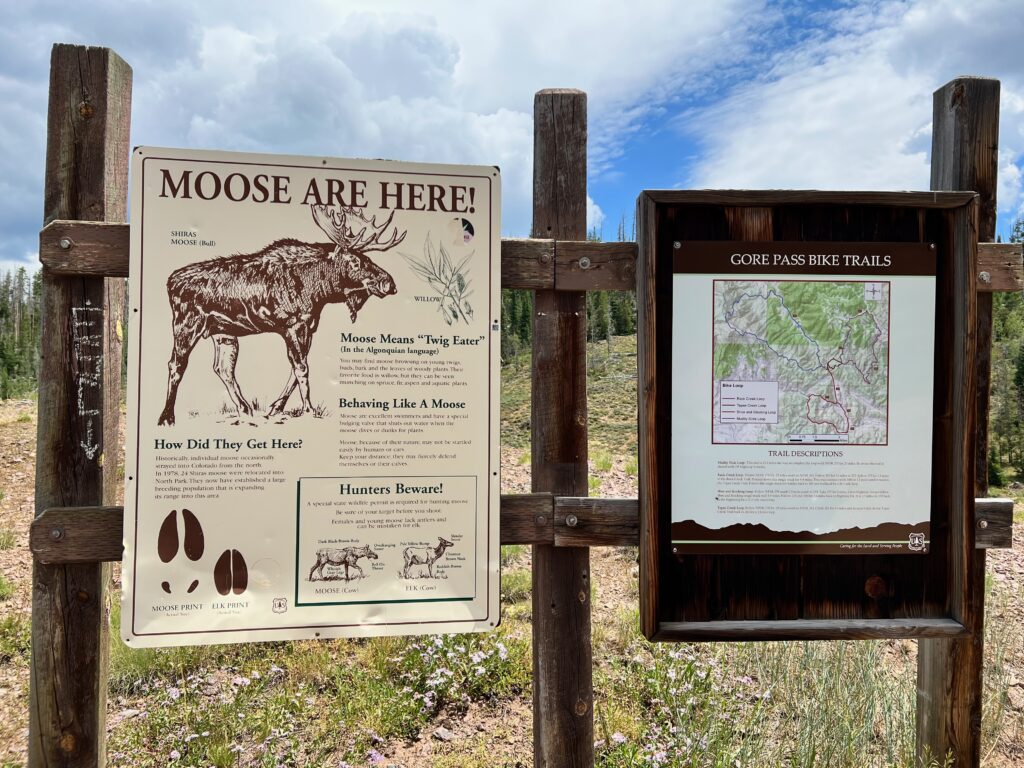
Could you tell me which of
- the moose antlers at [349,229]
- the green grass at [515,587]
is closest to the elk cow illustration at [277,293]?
the moose antlers at [349,229]

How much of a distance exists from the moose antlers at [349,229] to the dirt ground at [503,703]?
2.79 m

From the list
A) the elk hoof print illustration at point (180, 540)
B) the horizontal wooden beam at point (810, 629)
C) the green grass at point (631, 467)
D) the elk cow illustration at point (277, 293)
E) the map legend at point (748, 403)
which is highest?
the elk cow illustration at point (277, 293)

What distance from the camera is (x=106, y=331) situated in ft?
8.81

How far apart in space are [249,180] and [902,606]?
11.5ft

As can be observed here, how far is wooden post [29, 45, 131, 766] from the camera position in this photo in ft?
8.66

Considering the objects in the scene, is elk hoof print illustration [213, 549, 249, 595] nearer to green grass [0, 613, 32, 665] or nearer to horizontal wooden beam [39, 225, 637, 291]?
horizontal wooden beam [39, 225, 637, 291]

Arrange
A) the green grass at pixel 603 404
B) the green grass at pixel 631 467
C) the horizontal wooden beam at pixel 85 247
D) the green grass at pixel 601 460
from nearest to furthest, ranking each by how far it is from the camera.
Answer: the horizontal wooden beam at pixel 85 247
the green grass at pixel 631 467
the green grass at pixel 601 460
the green grass at pixel 603 404

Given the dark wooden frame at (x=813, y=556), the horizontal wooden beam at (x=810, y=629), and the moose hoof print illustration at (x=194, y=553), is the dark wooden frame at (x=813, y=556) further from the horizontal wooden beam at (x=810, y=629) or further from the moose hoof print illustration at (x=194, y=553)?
the moose hoof print illustration at (x=194, y=553)

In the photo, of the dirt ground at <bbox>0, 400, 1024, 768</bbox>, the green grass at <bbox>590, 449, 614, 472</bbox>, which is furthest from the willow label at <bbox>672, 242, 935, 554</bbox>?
the green grass at <bbox>590, 449, 614, 472</bbox>

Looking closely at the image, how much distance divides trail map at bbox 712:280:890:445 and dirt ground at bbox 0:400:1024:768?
2.34 m

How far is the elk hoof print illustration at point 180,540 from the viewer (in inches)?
103

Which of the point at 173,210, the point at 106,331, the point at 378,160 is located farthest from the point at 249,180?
the point at 106,331

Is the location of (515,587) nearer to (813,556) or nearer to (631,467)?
(813,556)

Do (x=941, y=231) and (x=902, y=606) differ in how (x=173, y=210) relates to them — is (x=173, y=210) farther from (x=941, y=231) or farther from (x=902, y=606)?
(x=902, y=606)
